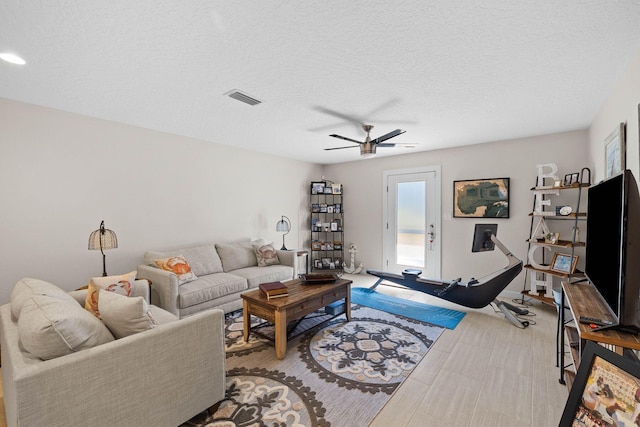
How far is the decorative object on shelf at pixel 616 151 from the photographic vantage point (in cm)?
218

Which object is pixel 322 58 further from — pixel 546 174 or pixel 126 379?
pixel 546 174

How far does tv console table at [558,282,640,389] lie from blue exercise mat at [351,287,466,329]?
125 centimetres

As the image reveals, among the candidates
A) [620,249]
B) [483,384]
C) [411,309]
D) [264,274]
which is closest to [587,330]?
[620,249]

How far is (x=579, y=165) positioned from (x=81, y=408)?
564 centimetres

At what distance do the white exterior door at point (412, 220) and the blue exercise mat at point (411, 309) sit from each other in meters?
1.24

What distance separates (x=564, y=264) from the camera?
11.5ft

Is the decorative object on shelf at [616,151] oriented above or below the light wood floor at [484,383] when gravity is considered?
above

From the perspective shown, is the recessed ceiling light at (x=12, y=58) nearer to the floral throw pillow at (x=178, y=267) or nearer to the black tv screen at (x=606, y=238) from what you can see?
the floral throw pillow at (x=178, y=267)

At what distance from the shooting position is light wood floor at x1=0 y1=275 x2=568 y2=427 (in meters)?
1.86

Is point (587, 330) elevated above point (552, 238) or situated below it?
below

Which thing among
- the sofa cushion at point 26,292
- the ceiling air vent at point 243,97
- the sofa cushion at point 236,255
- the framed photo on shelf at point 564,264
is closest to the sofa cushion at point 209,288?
the sofa cushion at point 236,255

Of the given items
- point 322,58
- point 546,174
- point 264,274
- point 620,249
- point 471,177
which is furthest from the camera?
point 471,177

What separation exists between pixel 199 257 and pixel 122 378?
→ 102 inches

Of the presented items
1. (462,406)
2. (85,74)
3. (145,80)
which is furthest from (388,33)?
(462,406)
